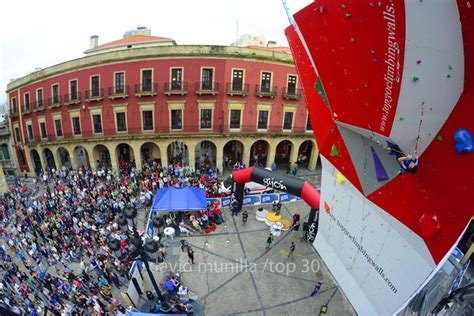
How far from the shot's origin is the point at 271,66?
24.0 metres

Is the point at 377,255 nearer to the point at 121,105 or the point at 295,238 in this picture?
the point at 295,238

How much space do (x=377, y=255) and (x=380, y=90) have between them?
13.5 ft

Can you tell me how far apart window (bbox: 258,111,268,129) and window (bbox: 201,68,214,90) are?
17.1 feet

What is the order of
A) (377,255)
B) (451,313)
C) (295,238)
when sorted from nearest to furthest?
1. (377,255)
2. (451,313)
3. (295,238)

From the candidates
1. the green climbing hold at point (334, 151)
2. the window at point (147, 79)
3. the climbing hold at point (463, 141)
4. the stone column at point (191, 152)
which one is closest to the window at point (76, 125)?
the window at point (147, 79)

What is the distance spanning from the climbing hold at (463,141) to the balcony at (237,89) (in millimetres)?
20263

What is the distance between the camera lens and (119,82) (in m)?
23.7

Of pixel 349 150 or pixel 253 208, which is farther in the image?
pixel 253 208

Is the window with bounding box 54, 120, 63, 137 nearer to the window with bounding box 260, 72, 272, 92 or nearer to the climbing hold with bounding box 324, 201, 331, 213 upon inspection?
the window with bounding box 260, 72, 272, 92

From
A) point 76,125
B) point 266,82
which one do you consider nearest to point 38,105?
point 76,125

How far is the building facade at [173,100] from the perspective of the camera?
23.2 meters

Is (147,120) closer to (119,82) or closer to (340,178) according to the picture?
(119,82)

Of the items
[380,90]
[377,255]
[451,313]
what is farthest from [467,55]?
[451,313]

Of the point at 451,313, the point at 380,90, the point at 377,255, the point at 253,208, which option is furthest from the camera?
the point at 253,208
